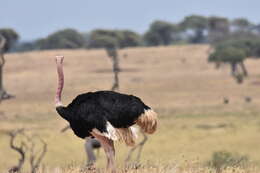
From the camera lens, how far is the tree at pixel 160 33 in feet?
355

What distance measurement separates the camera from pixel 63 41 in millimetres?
102375

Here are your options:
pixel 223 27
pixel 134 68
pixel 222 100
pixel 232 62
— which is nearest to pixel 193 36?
pixel 223 27

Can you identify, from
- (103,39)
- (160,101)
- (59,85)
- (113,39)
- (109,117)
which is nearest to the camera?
(109,117)

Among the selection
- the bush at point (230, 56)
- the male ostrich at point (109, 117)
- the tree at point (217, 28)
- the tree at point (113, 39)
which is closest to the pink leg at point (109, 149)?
the male ostrich at point (109, 117)

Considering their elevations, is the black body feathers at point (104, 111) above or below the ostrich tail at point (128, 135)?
above

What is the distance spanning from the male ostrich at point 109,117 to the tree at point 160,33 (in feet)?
326

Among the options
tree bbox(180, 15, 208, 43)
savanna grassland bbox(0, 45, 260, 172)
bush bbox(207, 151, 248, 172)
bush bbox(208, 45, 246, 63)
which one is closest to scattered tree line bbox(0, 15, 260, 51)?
tree bbox(180, 15, 208, 43)

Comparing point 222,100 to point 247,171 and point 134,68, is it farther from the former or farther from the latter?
point 247,171

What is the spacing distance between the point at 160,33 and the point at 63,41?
1577cm

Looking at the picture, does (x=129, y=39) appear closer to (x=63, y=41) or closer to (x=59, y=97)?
(x=63, y=41)

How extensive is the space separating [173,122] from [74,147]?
840 cm

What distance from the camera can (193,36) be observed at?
4702 inches

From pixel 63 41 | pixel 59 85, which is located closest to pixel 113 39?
pixel 63 41

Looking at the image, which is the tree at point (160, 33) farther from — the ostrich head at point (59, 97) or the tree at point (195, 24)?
the ostrich head at point (59, 97)
